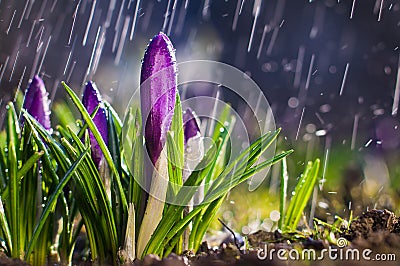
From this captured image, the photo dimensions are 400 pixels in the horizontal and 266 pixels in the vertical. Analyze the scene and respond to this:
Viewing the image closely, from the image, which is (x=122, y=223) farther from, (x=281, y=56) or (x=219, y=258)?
(x=281, y=56)

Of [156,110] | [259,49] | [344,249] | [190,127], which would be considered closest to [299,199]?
[190,127]

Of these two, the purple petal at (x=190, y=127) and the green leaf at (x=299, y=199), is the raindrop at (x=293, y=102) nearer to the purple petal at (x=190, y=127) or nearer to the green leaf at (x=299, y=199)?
the green leaf at (x=299, y=199)

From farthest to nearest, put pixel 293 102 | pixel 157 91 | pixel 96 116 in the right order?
pixel 293 102 < pixel 96 116 < pixel 157 91

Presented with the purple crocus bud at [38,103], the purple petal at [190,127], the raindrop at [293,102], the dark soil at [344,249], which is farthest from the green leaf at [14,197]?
the raindrop at [293,102]

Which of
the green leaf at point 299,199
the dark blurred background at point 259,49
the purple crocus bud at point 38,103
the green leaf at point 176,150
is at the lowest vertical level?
the green leaf at point 299,199

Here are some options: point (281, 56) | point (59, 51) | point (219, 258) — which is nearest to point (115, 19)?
point (59, 51)

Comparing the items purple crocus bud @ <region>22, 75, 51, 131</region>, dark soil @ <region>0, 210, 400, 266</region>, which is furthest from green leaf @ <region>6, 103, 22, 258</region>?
dark soil @ <region>0, 210, 400, 266</region>

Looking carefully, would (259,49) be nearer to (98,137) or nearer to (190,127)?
(190,127)
